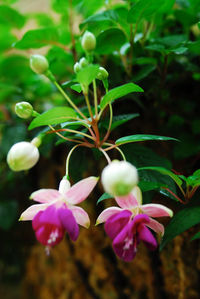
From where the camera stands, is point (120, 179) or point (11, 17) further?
point (11, 17)

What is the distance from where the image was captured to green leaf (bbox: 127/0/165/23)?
1.69 feet

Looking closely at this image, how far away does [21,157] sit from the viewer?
367mm

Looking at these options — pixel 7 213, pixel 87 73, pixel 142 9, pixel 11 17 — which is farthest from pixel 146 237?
pixel 11 17

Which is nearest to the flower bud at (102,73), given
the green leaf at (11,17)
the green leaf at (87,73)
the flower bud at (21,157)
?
the green leaf at (87,73)

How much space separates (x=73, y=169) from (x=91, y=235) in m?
0.36

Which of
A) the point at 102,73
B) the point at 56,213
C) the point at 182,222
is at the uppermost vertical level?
the point at 102,73

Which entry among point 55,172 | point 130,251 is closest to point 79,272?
point 55,172

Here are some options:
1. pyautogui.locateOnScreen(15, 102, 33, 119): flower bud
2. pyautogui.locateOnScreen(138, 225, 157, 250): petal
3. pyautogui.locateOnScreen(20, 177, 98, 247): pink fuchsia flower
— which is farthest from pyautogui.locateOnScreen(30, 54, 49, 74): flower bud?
pyautogui.locateOnScreen(138, 225, 157, 250): petal

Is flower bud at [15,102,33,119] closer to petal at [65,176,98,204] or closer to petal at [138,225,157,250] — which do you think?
petal at [65,176,98,204]

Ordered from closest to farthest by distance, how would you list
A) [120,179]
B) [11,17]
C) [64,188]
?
[120,179]
[64,188]
[11,17]

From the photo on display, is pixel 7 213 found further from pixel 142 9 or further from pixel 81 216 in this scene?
pixel 142 9

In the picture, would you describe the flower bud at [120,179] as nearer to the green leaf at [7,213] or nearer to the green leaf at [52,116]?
the green leaf at [52,116]

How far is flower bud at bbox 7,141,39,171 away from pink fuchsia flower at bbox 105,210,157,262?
143mm

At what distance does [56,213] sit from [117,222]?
86 millimetres
